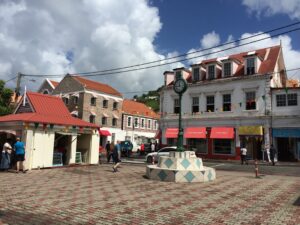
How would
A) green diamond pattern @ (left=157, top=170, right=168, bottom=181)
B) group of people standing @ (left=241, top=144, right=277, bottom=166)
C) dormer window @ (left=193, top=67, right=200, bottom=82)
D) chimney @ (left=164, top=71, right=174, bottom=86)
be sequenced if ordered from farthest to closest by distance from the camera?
A: chimney @ (left=164, top=71, right=174, bottom=86) → dormer window @ (left=193, top=67, right=200, bottom=82) → group of people standing @ (left=241, top=144, right=277, bottom=166) → green diamond pattern @ (left=157, top=170, right=168, bottom=181)

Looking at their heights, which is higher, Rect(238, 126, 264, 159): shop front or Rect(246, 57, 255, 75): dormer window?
Rect(246, 57, 255, 75): dormer window

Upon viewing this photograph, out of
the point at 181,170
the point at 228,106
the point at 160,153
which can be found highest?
the point at 228,106

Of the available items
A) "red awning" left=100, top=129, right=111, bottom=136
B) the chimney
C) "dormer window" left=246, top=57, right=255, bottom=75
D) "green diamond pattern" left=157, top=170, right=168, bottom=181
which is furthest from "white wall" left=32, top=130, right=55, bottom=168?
"red awning" left=100, top=129, right=111, bottom=136

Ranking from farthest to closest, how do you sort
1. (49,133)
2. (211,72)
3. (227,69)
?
(211,72)
(227,69)
(49,133)

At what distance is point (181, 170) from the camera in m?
13.5

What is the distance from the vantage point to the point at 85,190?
1062 cm

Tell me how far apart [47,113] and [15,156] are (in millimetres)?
4232

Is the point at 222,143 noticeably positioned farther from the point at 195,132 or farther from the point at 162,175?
the point at 162,175

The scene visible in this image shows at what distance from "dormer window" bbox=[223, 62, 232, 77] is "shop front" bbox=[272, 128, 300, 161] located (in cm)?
789

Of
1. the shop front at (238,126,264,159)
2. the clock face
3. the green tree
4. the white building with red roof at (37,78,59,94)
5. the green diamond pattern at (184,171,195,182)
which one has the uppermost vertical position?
the white building with red roof at (37,78,59,94)

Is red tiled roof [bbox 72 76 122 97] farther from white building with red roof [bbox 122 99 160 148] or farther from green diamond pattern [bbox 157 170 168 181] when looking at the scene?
green diamond pattern [bbox 157 170 168 181]

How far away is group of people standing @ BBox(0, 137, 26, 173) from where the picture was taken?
15.6 metres

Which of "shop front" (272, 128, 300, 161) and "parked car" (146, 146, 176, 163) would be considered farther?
"shop front" (272, 128, 300, 161)

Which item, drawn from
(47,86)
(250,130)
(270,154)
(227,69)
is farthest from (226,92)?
Result: (47,86)
